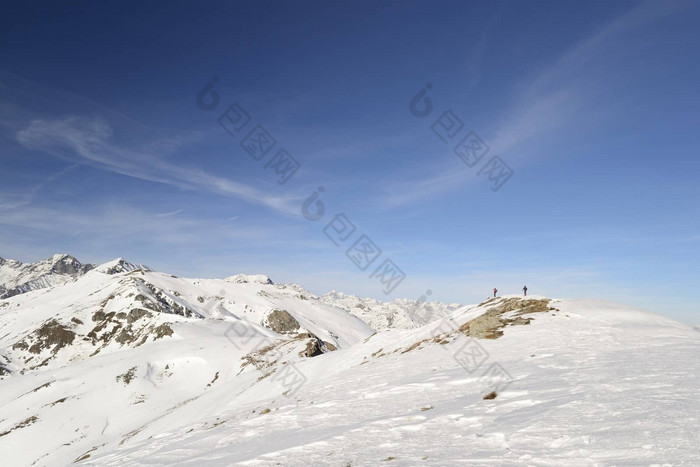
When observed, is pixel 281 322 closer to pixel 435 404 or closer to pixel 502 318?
pixel 502 318

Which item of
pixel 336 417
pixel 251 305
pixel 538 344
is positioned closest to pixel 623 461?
pixel 336 417

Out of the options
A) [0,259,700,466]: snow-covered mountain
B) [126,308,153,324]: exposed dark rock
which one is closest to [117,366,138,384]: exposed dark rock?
[0,259,700,466]: snow-covered mountain

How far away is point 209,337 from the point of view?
72.5 m

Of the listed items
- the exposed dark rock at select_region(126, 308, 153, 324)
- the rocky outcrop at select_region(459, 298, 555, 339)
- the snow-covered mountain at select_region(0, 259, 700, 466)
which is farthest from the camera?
the exposed dark rock at select_region(126, 308, 153, 324)

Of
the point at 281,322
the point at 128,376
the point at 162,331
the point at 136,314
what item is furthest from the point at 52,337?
the point at 281,322

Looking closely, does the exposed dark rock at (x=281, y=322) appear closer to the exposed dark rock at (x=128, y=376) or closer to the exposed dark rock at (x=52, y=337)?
the exposed dark rock at (x=52, y=337)

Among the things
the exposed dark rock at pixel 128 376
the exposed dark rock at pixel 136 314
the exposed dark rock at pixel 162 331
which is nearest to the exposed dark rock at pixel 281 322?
the exposed dark rock at pixel 136 314

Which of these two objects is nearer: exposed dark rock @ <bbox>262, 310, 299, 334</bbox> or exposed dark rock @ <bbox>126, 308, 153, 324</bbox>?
exposed dark rock @ <bbox>126, 308, 153, 324</bbox>

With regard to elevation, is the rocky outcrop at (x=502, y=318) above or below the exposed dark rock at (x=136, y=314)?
below

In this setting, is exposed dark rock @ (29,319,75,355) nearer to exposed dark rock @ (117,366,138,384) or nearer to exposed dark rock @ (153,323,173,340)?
exposed dark rock @ (153,323,173,340)

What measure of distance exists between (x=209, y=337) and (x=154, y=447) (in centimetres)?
6509

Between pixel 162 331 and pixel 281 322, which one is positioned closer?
pixel 162 331

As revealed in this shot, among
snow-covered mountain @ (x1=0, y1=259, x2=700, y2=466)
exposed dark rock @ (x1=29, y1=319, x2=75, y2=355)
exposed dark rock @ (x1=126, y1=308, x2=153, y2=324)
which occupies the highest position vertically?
exposed dark rock @ (x1=29, y1=319, x2=75, y2=355)

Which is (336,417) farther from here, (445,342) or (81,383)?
(81,383)
